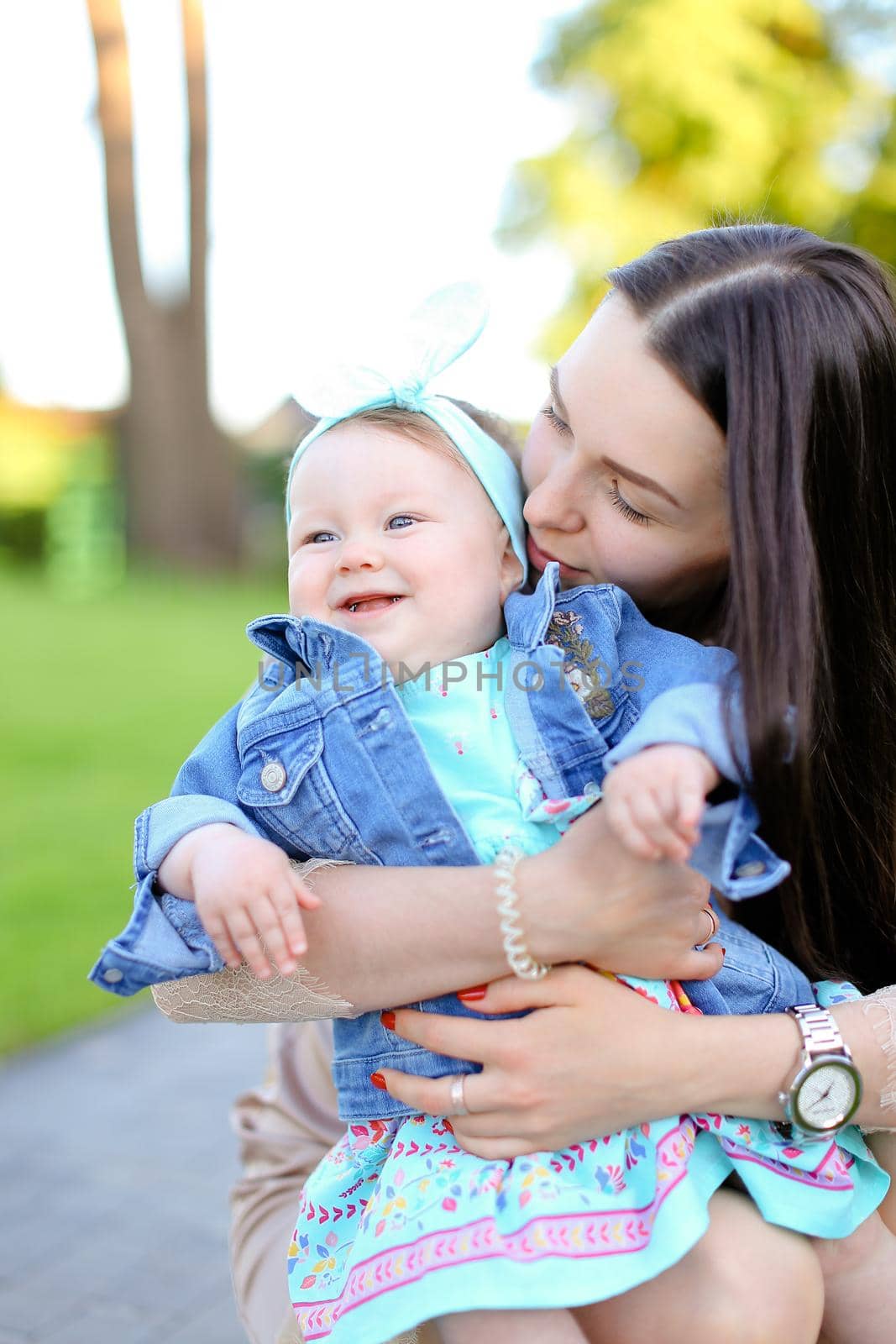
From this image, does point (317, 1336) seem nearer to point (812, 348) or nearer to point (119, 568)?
point (812, 348)

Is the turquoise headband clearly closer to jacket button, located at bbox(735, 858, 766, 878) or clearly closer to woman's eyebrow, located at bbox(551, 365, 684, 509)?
woman's eyebrow, located at bbox(551, 365, 684, 509)

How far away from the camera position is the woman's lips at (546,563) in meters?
1.94

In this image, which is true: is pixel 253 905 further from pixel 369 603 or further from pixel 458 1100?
pixel 369 603

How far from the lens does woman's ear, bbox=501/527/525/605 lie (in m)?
2.02

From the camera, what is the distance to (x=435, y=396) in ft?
6.97

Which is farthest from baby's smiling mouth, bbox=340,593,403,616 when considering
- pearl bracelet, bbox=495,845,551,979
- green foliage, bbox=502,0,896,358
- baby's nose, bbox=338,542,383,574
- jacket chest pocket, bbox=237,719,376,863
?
green foliage, bbox=502,0,896,358

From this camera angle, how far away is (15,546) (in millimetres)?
23969

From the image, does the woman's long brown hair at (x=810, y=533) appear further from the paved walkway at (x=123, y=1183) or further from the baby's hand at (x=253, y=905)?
the paved walkway at (x=123, y=1183)

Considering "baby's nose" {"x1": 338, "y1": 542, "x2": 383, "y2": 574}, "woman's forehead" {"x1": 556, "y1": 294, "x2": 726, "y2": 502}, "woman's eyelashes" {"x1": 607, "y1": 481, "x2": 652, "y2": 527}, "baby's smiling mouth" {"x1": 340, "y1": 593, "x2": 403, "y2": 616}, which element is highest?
"woman's forehead" {"x1": 556, "y1": 294, "x2": 726, "y2": 502}

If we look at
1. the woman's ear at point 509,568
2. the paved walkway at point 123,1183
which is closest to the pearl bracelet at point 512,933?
the woman's ear at point 509,568

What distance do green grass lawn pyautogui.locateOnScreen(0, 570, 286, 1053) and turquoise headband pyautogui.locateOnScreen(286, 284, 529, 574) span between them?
3.18m

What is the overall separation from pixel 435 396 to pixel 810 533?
70 centimetres

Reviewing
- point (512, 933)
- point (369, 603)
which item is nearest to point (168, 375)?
point (369, 603)

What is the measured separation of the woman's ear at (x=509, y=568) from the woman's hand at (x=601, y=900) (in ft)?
1.67
